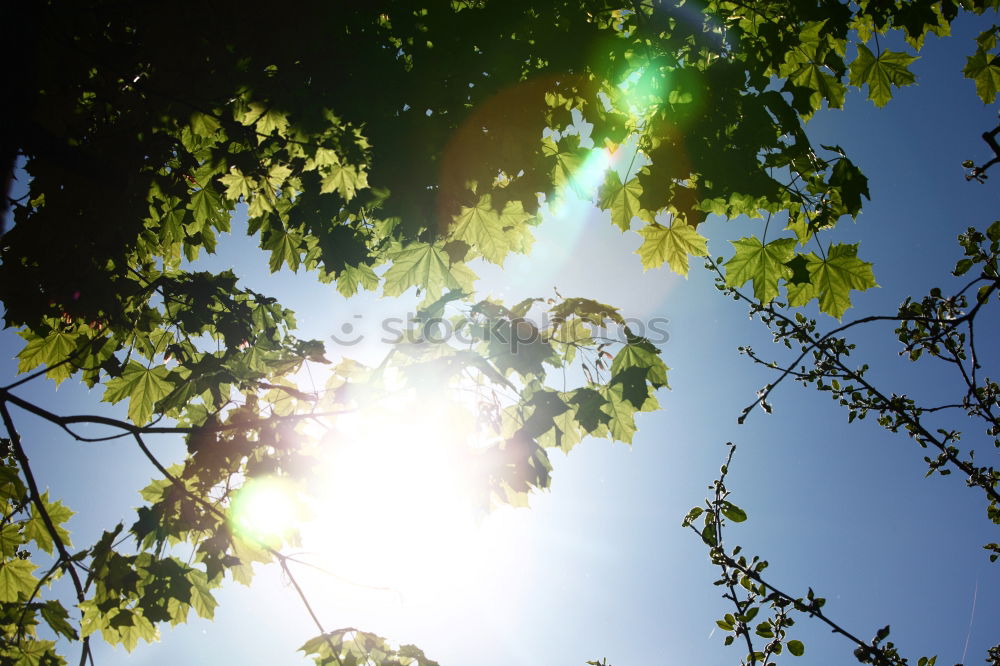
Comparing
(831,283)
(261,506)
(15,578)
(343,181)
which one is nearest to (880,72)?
(831,283)

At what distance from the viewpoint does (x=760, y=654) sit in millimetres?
2572

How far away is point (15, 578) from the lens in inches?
161

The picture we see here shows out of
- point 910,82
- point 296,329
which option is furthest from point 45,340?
point 910,82

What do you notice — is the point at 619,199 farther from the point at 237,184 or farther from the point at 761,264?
the point at 237,184

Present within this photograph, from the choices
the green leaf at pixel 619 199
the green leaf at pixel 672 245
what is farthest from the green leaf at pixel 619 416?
the green leaf at pixel 619 199

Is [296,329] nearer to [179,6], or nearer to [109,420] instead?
[109,420]

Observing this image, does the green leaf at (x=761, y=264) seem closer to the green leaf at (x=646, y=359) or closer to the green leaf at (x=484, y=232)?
the green leaf at (x=646, y=359)

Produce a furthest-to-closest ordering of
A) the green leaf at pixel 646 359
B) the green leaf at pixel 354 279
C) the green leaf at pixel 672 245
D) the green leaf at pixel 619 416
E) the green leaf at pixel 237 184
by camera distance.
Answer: the green leaf at pixel 354 279
the green leaf at pixel 237 184
the green leaf at pixel 672 245
the green leaf at pixel 646 359
the green leaf at pixel 619 416

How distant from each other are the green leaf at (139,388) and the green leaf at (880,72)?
6.79 meters

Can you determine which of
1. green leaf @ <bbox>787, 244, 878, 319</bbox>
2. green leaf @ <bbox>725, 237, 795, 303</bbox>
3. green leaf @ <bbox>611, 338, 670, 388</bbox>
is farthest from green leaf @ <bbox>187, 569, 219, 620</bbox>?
green leaf @ <bbox>787, 244, 878, 319</bbox>

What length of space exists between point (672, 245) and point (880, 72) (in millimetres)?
2271

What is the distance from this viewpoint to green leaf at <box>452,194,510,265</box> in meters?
4.34

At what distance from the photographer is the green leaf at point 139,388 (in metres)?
4.51

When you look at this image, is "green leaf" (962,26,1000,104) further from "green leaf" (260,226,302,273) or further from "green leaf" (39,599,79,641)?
"green leaf" (39,599,79,641)
